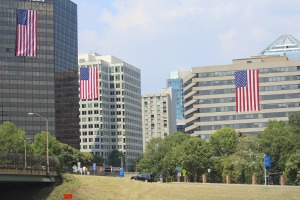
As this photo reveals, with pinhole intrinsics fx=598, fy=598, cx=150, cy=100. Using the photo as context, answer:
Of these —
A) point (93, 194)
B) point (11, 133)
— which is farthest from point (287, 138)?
point (11, 133)

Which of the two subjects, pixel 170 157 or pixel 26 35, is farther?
pixel 170 157

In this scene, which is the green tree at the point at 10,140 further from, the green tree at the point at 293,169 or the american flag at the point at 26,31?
the green tree at the point at 293,169

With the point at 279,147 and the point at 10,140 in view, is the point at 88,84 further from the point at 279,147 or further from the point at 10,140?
the point at 279,147

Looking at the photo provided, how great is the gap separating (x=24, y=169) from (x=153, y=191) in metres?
17.9

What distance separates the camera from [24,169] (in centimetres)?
7894

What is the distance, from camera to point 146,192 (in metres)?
82.7

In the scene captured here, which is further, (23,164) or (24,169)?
(23,164)

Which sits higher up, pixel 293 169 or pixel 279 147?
pixel 279 147

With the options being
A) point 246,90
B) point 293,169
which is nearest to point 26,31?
point 293,169

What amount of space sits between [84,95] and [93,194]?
4930cm

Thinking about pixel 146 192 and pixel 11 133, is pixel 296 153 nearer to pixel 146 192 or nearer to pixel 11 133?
pixel 146 192

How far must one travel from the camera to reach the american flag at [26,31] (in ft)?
315

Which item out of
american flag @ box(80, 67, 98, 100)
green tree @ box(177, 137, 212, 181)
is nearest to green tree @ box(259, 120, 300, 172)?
green tree @ box(177, 137, 212, 181)

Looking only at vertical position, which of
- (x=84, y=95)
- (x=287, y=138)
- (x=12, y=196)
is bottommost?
(x=12, y=196)
